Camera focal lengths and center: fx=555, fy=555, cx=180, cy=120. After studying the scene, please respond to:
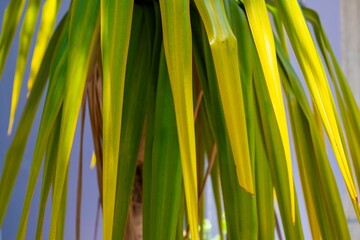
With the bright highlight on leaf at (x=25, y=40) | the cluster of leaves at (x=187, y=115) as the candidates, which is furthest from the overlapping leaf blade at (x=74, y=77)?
the bright highlight on leaf at (x=25, y=40)

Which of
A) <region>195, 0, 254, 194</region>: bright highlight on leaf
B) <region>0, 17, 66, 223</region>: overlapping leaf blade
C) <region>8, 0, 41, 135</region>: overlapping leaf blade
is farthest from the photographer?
<region>8, 0, 41, 135</region>: overlapping leaf blade

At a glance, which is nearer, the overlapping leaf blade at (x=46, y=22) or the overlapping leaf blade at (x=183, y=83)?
the overlapping leaf blade at (x=183, y=83)

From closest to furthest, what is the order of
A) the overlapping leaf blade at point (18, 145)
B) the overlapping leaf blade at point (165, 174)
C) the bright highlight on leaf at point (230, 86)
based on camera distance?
the bright highlight on leaf at point (230, 86) → the overlapping leaf blade at point (165, 174) → the overlapping leaf blade at point (18, 145)

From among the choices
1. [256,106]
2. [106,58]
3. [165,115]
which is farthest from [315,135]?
[106,58]

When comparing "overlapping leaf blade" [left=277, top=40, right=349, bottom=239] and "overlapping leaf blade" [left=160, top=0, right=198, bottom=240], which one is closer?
"overlapping leaf blade" [left=160, top=0, right=198, bottom=240]

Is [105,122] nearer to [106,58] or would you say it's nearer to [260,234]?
[106,58]

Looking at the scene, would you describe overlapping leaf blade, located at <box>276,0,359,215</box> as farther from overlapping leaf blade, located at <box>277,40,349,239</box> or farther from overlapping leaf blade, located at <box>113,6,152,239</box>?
A: overlapping leaf blade, located at <box>113,6,152,239</box>

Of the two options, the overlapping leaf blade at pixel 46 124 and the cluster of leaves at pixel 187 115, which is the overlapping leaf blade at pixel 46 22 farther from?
the overlapping leaf blade at pixel 46 124

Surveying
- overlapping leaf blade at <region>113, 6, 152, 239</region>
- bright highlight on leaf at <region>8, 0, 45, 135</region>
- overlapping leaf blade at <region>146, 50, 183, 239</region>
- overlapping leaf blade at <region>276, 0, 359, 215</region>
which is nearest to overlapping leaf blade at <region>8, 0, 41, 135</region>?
bright highlight on leaf at <region>8, 0, 45, 135</region>

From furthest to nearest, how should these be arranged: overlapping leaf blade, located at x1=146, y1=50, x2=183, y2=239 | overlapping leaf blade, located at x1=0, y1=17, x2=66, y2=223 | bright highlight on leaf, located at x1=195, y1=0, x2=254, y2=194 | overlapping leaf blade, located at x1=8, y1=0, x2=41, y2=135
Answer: overlapping leaf blade, located at x1=8, y1=0, x2=41, y2=135, overlapping leaf blade, located at x1=0, y1=17, x2=66, y2=223, overlapping leaf blade, located at x1=146, y1=50, x2=183, y2=239, bright highlight on leaf, located at x1=195, y1=0, x2=254, y2=194
